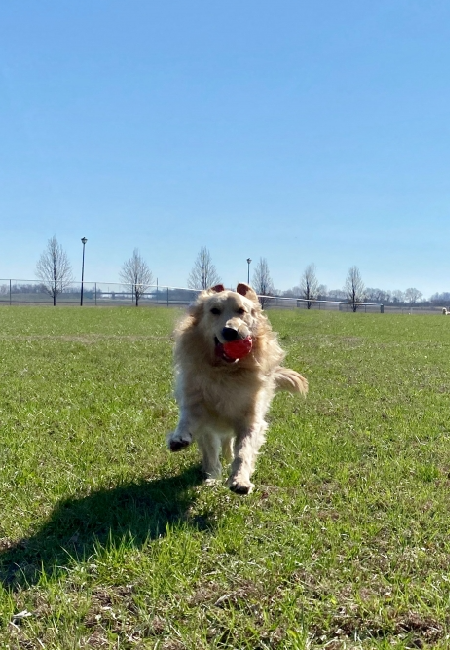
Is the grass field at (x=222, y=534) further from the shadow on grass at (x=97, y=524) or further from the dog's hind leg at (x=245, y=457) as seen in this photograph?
the dog's hind leg at (x=245, y=457)

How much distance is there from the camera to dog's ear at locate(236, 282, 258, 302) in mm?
5082

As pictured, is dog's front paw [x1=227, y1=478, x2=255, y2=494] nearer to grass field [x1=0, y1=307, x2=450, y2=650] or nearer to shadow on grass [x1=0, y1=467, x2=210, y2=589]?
grass field [x1=0, y1=307, x2=450, y2=650]

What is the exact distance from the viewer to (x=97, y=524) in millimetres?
3348

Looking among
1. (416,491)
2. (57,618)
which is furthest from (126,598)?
(416,491)

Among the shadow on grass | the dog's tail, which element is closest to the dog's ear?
the dog's tail

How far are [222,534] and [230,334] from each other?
1632 millimetres

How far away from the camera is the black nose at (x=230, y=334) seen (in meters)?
4.31

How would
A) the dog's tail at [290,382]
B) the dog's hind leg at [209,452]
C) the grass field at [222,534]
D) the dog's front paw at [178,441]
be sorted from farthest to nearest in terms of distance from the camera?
1. the dog's tail at [290,382]
2. the dog's hind leg at [209,452]
3. the dog's front paw at [178,441]
4. the grass field at [222,534]

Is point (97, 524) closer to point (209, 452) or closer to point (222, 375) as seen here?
point (209, 452)

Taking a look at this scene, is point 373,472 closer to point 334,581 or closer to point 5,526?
point 334,581

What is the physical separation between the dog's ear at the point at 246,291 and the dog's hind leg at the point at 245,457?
3.91 feet

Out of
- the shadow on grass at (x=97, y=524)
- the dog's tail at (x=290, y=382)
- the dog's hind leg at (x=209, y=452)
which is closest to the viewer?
the shadow on grass at (x=97, y=524)

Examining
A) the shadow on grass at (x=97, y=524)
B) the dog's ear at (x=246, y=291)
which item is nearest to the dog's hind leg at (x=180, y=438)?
the shadow on grass at (x=97, y=524)

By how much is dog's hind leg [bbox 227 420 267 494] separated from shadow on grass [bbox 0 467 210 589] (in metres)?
0.30
